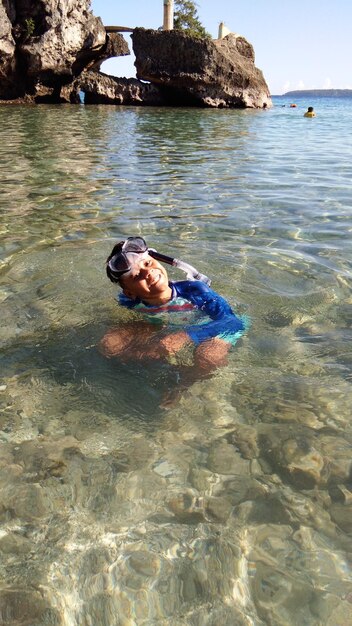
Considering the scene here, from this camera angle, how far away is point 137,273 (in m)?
3.64

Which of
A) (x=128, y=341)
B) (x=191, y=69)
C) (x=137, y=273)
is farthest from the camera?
(x=191, y=69)

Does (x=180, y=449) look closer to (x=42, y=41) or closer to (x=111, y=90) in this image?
(x=42, y=41)

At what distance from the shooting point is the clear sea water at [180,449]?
198 cm

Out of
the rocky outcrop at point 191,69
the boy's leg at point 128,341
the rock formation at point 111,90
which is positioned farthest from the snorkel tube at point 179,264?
the rock formation at point 111,90

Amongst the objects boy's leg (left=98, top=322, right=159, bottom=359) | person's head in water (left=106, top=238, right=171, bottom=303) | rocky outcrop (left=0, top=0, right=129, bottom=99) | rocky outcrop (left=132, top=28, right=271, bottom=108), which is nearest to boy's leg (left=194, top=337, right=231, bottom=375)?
boy's leg (left=98, top=322, right=159, bottom=359)

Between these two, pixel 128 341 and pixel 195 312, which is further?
pixel 195 312

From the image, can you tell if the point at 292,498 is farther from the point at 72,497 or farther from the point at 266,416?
the point at 72,497

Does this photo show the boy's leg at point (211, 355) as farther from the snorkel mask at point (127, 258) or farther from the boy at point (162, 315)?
the snorkel mask at point (127, 258)

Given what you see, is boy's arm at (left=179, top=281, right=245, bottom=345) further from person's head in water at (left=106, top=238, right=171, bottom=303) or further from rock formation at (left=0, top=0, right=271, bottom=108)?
rock formation at (left=0, top=0, right=271, bottom=108)

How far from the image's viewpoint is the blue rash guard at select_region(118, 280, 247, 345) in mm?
3725

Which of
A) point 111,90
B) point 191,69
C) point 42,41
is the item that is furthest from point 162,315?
point 111,90

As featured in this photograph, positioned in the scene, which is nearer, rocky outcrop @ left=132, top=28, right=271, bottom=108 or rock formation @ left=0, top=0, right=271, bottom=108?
rock formation @ left=0, top=0, right=271, bottom=108

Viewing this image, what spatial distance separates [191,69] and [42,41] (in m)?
10.8

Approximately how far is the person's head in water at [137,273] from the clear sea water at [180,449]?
22.4 inches
